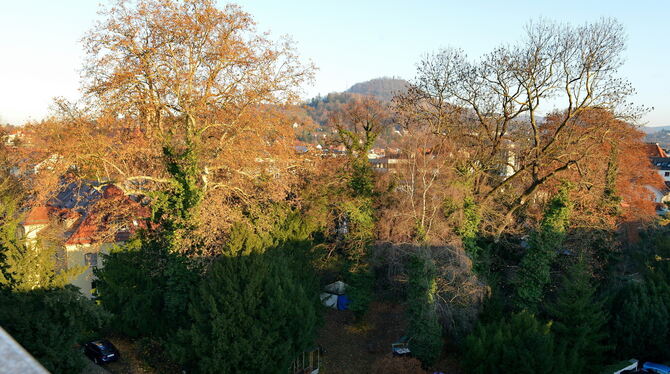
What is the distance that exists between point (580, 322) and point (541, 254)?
3903mm

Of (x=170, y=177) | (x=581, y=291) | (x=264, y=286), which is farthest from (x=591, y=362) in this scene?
(x=170, y=177)

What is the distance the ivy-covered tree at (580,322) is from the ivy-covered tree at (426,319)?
4416 millimetres

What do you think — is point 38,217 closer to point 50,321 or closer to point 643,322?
point 50,321

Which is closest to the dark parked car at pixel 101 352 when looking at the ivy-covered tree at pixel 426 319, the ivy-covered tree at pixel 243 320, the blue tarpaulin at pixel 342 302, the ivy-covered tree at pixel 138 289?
the ivy-covered tree at pixel 138 289

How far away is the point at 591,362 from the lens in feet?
53.7

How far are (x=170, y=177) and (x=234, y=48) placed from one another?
5705 millimetres

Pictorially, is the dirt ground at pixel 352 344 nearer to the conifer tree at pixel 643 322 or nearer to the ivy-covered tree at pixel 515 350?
the ivy-covered tree at pixel 515 350

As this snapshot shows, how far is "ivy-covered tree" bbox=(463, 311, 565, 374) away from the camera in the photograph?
1400cm

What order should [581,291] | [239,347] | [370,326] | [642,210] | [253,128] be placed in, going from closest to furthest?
[239,347] → [581,291] → [253,128] → [370,326] → [642,210]

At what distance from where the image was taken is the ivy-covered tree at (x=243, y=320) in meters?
13.8

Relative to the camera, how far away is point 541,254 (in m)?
19.4

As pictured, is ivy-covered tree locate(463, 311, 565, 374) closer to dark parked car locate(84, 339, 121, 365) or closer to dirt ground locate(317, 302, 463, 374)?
dirt ground locate(317, 302, 463, 374)

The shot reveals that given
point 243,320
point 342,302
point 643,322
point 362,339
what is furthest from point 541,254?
point 243,320

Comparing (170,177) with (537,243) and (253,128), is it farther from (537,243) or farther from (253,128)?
(537,243)
